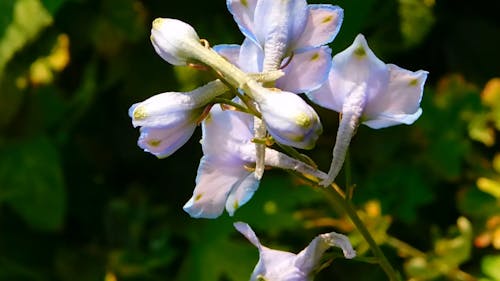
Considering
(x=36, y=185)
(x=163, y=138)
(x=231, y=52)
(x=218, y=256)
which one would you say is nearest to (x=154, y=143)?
(x=163, y=138)

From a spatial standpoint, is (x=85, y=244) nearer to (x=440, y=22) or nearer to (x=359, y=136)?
(x=359, y=136)

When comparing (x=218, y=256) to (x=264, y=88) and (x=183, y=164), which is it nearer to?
(x=183, y=164)

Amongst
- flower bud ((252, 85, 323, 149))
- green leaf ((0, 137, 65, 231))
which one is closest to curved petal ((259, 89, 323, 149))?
flower bud ((252, 85, 323, 149))

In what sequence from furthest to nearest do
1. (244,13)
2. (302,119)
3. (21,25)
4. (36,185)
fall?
(36,185) → (21,25) → (244,13) → (302,119)

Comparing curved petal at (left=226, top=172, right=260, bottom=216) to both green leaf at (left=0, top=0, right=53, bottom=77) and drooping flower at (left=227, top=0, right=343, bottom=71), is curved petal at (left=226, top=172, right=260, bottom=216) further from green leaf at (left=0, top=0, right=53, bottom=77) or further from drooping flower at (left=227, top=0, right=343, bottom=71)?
green leaf at (left=0, top=0, right=53, bottom=77)

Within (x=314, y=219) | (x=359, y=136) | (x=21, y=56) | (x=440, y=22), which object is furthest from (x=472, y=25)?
(x=21, y=56)

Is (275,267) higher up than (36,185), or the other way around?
(275,267)
